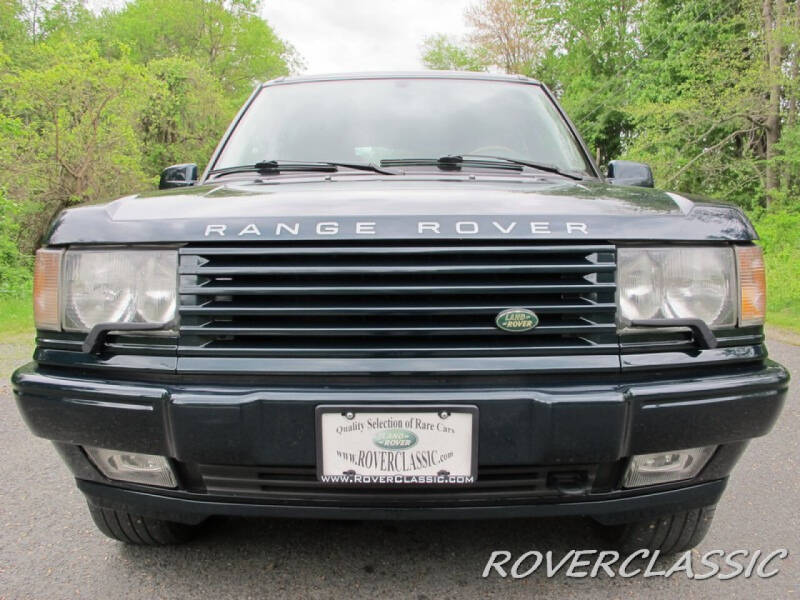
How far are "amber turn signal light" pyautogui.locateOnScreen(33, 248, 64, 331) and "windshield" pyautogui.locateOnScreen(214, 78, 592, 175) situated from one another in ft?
3.47

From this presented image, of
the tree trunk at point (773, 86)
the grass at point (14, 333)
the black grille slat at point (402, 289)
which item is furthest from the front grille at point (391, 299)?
the tree trunk at point (773, 86)

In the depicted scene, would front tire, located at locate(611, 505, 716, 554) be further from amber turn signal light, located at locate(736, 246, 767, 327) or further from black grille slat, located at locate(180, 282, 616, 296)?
black grille slat, located at locate(180, 282, 616, 296)

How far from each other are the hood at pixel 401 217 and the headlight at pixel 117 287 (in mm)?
48

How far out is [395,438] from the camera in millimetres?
1582

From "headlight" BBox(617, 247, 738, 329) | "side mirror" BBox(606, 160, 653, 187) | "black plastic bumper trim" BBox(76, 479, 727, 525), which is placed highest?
"side mirror" BBox(606, 160, 653, 187)

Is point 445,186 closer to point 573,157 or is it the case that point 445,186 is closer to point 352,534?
point 573,157

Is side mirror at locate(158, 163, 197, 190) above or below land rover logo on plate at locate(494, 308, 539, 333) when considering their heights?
above

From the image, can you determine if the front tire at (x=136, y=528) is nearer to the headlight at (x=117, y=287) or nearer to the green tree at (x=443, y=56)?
the headlight at (x=117, y=287)

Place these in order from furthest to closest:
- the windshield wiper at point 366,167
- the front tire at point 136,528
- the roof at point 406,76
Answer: the roof at point 406,76
the windshield wiper at point 366,167
the front tire at point 136,528

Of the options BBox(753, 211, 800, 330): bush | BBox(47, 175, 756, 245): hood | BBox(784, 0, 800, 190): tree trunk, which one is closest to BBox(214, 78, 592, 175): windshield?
BBox(47, 175, 756, 245): hood

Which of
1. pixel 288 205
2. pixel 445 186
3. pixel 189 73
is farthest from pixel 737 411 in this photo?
pixel 189 73

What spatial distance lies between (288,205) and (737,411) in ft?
4.36

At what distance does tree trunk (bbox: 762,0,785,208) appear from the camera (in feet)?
41.4

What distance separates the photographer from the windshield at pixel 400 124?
104 inches
